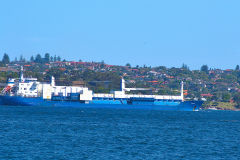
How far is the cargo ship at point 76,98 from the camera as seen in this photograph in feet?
423

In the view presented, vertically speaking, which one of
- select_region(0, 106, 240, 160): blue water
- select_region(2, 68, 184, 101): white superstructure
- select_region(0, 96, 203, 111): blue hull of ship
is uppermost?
select_region(2, 68, 184, 101): white superstructure

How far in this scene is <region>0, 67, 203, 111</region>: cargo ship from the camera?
423 feet

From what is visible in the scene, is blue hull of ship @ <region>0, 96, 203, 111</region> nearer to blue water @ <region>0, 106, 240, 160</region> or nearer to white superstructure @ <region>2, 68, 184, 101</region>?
white superstructure @ <region>2, 68, 184, 101</region>

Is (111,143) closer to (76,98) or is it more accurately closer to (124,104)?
(76,98)

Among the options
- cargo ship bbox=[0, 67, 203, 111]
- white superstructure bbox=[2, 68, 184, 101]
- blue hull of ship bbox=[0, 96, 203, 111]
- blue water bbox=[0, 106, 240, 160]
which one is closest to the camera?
blue water bbox=[0, 106, 240, 160]

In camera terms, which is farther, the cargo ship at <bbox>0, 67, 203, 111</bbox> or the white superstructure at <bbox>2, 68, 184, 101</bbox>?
the white superstructure at <bbox>2, 68, 184, 101</bbox>

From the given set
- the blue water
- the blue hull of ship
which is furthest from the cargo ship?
the blue water

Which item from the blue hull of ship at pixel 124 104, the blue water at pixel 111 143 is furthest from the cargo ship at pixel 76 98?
the blue water at pixel 111 143

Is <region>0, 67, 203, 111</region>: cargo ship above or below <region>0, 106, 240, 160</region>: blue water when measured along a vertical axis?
above

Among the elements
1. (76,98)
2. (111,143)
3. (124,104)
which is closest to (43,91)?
(76,98)

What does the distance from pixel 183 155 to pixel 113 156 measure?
17.1 ft

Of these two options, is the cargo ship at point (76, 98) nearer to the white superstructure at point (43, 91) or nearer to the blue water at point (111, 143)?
the white superstructure at point (43, 91)

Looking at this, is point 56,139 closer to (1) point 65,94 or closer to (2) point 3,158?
(2) point 3,158

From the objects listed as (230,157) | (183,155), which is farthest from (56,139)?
Result: (230,157)
